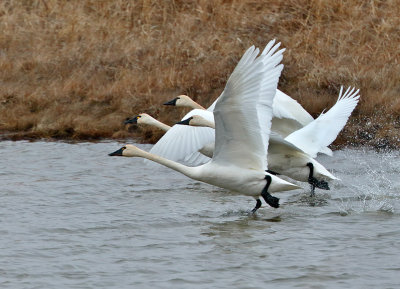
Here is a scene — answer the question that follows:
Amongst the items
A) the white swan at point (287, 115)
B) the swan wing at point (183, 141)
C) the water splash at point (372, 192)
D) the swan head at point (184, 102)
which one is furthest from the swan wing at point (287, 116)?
the swan head at point (184, 102)

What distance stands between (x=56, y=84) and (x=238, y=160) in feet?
23.0

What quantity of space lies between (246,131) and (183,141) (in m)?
2.17

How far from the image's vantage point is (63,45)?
1612 cm

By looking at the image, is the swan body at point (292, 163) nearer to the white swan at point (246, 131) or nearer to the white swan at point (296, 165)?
the white swan at point (296, 165)

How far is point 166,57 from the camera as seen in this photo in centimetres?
1520

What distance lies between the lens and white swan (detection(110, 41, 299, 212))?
25.2ft

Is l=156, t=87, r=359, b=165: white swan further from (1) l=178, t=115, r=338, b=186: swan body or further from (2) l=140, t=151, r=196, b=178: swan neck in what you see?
(2) l=140, t=151, r=196, b=178: swan neck

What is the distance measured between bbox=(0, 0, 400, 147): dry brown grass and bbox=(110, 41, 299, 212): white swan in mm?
4130

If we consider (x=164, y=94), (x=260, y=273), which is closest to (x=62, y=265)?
(x=260, y=273)

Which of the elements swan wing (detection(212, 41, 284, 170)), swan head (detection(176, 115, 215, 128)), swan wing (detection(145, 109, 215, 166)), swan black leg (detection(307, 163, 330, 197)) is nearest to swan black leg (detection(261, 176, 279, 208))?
swan wing (detection(212, 41, 284, 170))

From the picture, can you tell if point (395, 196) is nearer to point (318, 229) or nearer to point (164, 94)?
point (318, 229)

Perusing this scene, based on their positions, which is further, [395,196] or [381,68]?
[381,68]

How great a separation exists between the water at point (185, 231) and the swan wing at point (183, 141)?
0.48 meters

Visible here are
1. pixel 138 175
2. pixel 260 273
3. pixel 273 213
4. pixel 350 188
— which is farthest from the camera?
pixel 138 175
